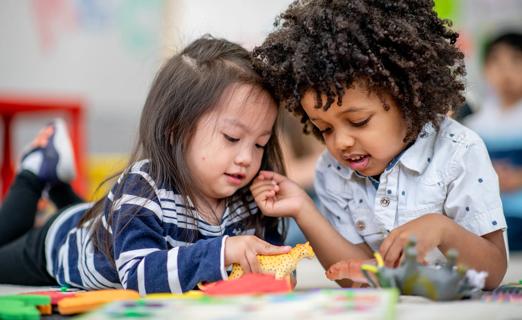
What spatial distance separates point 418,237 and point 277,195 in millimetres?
324

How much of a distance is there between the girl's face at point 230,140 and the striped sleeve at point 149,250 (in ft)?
0.33

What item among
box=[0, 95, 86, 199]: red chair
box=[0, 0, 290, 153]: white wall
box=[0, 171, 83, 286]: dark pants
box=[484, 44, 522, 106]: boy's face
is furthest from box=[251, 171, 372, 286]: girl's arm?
box=[0, 0, 290, 153]: white wall

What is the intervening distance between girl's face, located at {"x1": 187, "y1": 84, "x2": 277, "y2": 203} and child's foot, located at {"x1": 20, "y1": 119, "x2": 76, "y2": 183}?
0.58 metres

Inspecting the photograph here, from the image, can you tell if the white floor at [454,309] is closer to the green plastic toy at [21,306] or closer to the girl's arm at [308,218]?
the girl's arm at [308,218]

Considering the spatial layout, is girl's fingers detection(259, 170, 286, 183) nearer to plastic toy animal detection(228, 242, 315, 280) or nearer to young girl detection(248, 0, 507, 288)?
young girl detection(248, 0, 507, 288)

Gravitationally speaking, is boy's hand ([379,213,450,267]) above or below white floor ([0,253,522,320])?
above

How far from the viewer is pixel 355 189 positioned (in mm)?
1324

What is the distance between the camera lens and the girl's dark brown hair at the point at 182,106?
4.04ft

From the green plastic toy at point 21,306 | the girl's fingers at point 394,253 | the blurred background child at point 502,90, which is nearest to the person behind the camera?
the green plastic toy at point 21,306

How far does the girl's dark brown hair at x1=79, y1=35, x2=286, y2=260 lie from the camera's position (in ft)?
4.04

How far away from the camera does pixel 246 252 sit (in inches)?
42.3

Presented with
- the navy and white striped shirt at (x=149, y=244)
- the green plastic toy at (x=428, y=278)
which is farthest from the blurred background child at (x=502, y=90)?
the green plastic toy at (x=428, y=278)

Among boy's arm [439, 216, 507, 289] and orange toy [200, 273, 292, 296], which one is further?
boy's arm [439, 216, 507, 289]

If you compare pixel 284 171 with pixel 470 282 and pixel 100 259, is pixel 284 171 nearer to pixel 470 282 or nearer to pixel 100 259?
pixel 100 259
